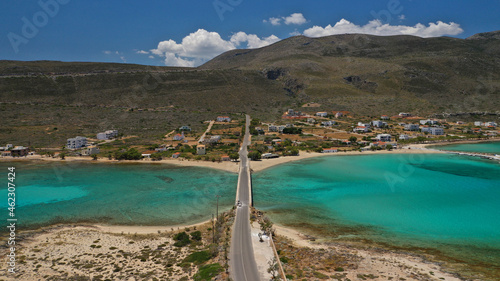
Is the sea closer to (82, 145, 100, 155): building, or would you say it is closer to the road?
the road

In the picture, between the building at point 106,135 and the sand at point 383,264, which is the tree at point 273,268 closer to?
the sand at point 383,264

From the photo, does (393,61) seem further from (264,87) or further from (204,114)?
(204,114)

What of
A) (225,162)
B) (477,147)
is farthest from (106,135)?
(477,147)

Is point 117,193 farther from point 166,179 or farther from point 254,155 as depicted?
point 254,155

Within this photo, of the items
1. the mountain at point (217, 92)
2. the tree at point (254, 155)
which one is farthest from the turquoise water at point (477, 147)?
the tree at point (254, 155)

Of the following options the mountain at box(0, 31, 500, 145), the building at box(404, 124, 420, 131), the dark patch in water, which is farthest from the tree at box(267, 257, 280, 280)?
the building at box(404, 124, 420, 131)

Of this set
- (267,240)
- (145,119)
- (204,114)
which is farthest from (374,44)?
(267,240)

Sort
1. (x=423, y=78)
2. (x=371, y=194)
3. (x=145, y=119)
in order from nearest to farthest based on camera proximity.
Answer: (x=371, y=194) < (x=145, y=119) < (x=423, y=78)
